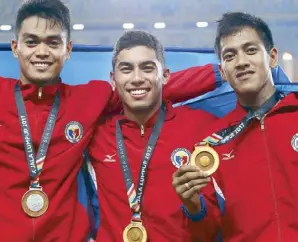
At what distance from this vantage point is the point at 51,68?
7.01 feet

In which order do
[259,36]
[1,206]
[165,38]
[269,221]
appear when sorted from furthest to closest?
1. [165,38]
2. [259,36]
3. [1,206]
4. [269,221]

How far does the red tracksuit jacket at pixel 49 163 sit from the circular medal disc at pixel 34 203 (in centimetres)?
2

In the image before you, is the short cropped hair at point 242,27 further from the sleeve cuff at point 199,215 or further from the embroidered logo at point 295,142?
the sleeve cuff at point 199,215

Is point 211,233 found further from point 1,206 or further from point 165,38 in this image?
point 165,38

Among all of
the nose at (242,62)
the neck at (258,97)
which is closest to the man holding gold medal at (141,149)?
the neck at (258,97)

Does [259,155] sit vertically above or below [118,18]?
below

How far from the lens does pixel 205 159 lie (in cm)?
173

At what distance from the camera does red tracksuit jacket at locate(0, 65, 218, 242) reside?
6.25ft

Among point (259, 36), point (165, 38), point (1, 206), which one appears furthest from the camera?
point (165, 38)

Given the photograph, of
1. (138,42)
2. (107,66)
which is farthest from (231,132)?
(107,66)

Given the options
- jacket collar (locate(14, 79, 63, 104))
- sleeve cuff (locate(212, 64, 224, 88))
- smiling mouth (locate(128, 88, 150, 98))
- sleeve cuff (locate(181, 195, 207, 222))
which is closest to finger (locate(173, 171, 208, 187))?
sleeve cuff (locate(181, 195, 207, 222))

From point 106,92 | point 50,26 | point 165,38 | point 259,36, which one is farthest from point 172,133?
point 165,38

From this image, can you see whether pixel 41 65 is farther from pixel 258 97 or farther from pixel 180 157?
pixel 258 97

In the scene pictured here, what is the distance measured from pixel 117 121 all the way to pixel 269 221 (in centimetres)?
81
